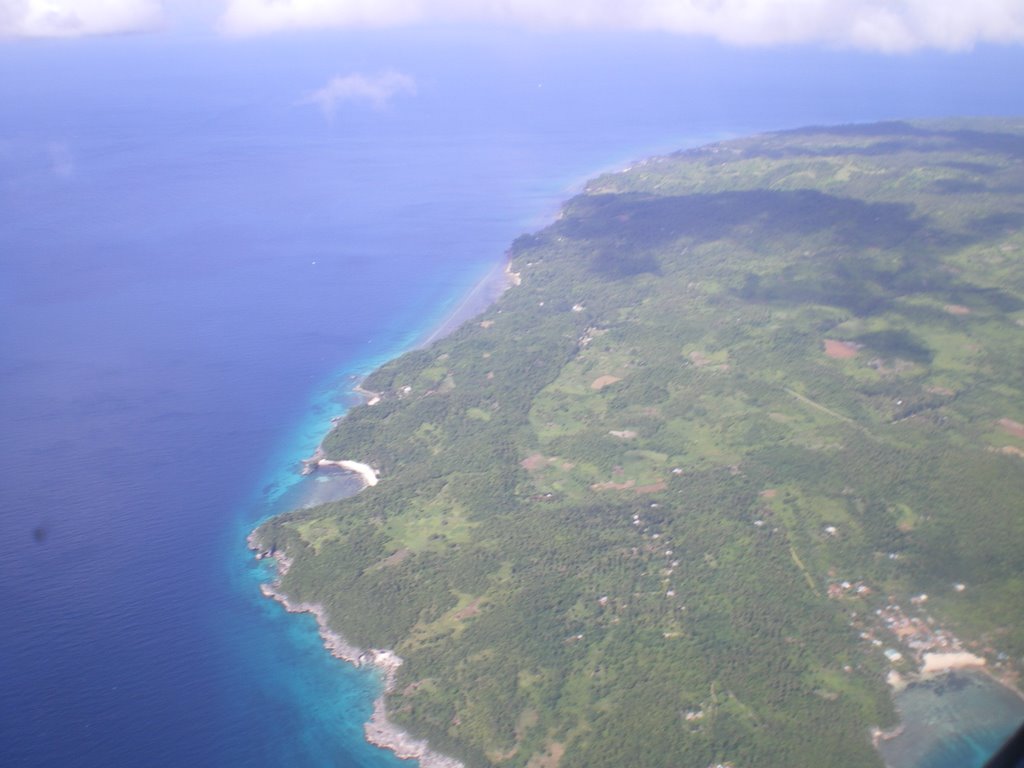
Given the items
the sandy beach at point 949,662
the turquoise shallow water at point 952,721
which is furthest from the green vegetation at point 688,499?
the sandy beach at point 949,662

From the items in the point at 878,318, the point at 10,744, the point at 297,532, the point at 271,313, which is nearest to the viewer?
the point at 10,744

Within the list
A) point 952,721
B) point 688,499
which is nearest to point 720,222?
point 688,499

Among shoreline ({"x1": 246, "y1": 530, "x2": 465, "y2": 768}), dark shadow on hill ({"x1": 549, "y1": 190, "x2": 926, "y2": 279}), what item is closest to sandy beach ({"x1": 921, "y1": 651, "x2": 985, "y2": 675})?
shoreline ({"x1": 246, "y1": 530, "x2": 465, "y2": 768})

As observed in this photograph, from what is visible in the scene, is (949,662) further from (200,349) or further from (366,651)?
(200,349)

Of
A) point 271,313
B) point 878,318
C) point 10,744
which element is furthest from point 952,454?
point 271,313

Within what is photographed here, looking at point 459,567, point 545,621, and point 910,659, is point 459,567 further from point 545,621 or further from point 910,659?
point 910,659

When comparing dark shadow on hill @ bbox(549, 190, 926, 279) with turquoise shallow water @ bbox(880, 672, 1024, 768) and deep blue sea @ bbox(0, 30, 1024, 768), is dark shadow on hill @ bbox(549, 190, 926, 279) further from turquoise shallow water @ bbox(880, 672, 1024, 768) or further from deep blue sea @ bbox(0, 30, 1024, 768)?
turquoise shallow water @ bbox(880, 672, 1024, 768)

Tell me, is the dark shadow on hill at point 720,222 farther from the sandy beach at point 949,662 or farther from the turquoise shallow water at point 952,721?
the turquoise shallow water at point 952,721
